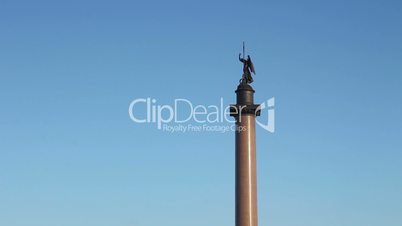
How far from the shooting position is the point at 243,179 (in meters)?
40.6

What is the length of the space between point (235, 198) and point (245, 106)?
520 centimetres

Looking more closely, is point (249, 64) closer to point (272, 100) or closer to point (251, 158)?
point (272, 100)

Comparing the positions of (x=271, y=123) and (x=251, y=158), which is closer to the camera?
(x=251, y=158)

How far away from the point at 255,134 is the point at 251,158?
1.50 metres

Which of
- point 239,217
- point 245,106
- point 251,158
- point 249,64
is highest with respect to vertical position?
point 249,64

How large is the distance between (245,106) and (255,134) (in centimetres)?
168

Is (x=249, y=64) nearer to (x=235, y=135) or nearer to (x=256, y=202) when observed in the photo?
(x=235, y=135)

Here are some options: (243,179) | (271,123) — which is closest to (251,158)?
(243,179)

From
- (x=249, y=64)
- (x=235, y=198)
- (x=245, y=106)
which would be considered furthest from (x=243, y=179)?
(x=249, y=64)

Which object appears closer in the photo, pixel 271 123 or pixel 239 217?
pixel 239 217

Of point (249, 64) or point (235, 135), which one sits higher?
point (249, 64)

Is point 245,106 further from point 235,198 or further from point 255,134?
point 235,198

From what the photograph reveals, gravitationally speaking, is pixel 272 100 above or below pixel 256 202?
above

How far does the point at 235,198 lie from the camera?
1603 inches
